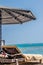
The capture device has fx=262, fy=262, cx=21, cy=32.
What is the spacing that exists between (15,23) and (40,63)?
10166 millimetres

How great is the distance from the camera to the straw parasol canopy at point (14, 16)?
1309 centimetres

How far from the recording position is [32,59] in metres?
8.95

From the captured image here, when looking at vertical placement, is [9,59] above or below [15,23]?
below

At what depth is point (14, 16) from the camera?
15.2 metres

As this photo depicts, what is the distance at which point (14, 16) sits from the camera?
49.9ft

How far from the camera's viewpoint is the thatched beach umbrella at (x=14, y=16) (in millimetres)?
13097

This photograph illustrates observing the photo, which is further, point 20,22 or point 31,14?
point 20,22

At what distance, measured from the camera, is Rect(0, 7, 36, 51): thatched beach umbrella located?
13.1 metres

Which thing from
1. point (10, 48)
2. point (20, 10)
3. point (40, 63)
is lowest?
point (40, 63)

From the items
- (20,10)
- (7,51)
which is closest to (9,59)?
(7,51)

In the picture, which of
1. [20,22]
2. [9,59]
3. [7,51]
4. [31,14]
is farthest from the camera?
[20,22]

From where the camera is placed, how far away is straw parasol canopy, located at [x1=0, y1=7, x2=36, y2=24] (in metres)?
13.1

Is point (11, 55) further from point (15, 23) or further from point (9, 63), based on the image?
point (15, 23)

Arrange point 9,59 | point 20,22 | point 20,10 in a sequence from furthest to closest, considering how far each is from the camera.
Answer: point 20,22 → point 20,10 → point 9,59
